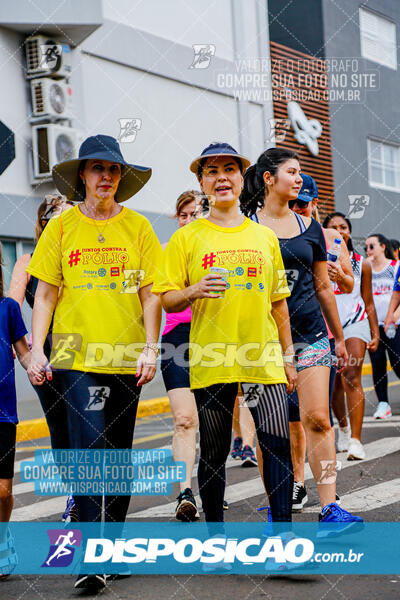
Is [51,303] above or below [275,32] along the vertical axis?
below

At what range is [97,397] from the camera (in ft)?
15.0

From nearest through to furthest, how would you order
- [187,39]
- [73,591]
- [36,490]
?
1. [73,591]
2. [36,490]
3. [187,39]

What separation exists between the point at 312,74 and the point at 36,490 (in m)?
17.3

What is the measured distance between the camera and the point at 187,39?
60.4 ft

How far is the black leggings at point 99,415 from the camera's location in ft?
14.6

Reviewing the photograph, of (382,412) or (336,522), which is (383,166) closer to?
(382,412)

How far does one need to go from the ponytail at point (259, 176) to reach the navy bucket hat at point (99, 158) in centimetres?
75

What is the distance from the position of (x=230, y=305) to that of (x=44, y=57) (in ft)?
37.7

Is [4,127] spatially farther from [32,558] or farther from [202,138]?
[32,558]

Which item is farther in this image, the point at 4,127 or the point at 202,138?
the point at 202,138

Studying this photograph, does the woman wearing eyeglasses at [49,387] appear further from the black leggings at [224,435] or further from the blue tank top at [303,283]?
the blue tank top at [303,283]

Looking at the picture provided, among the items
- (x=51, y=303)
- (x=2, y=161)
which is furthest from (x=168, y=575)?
(x=2, y=161)

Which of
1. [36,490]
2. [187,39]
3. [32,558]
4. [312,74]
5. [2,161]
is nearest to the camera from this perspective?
[32,558]

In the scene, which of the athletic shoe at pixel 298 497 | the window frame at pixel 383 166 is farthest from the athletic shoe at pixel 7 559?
the window frame at pixel 383 166
